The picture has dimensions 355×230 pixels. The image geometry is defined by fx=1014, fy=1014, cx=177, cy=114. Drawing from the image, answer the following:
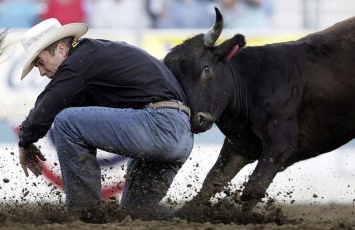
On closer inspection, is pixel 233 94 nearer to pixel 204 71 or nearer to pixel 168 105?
pixel 204 71

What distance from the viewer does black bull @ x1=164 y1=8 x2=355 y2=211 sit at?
7340mm

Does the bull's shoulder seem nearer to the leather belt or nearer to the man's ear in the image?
the leather belt

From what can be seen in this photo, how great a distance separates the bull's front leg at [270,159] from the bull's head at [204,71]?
1.45ft

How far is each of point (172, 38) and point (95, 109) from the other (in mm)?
4129

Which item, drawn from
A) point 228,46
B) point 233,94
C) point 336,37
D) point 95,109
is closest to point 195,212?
point 233,94

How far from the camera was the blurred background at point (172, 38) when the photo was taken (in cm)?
965

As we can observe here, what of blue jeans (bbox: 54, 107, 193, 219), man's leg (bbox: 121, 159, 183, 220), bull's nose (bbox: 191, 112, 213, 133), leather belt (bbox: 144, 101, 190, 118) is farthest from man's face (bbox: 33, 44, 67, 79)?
bull's nose (bbox: 191, 112, 213, 133)

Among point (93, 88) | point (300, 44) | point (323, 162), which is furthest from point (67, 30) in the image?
point (323, 162)

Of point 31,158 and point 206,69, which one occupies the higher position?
point 206,69

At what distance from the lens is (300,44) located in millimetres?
7816

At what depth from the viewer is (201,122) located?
715 cm

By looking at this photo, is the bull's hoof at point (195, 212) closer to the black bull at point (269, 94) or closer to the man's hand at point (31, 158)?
the black bull at point (269, 94)

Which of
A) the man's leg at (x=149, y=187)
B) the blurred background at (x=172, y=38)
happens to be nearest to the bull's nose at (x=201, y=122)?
the man's leg at (x=149, y=187)

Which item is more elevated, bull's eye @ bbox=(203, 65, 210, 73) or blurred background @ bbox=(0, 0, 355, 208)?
bull's eye @ bbox=(203, 65, 210, 73)
